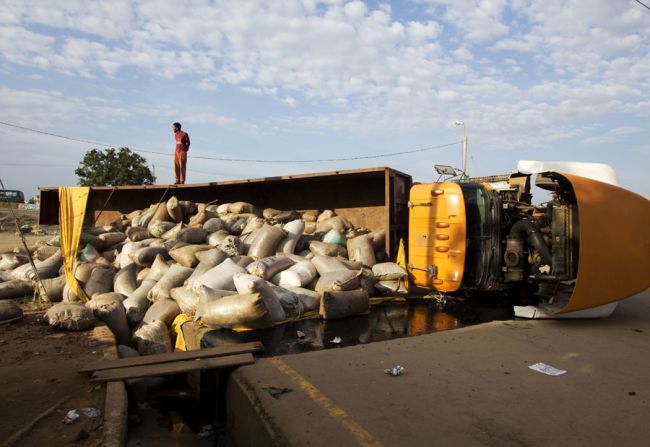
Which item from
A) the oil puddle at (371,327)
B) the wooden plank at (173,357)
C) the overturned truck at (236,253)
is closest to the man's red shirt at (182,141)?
the overturned truck at (236,253)

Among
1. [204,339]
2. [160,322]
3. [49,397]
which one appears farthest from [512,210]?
[49,397]

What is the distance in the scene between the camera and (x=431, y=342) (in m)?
3.72

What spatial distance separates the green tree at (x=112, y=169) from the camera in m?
31.4

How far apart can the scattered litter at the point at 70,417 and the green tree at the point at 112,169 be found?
103 ft

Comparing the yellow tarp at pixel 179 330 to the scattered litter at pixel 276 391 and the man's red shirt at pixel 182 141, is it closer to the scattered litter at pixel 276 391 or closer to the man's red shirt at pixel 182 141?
the scattered litter at pixel 276 391

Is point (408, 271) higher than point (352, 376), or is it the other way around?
point (408, 271)

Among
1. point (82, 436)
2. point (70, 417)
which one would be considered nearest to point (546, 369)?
point (82, 436)

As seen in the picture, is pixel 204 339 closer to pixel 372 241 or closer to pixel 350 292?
pixel 350 292

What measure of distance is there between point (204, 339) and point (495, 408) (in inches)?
102

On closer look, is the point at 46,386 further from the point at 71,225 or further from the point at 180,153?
the point at 180,153

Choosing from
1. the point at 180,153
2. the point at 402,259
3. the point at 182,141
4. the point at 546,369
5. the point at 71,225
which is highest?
the point at 182,141

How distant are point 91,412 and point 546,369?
304 cm

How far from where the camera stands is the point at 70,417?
8.30 ft

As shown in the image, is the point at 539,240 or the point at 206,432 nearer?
the point at 206,432
